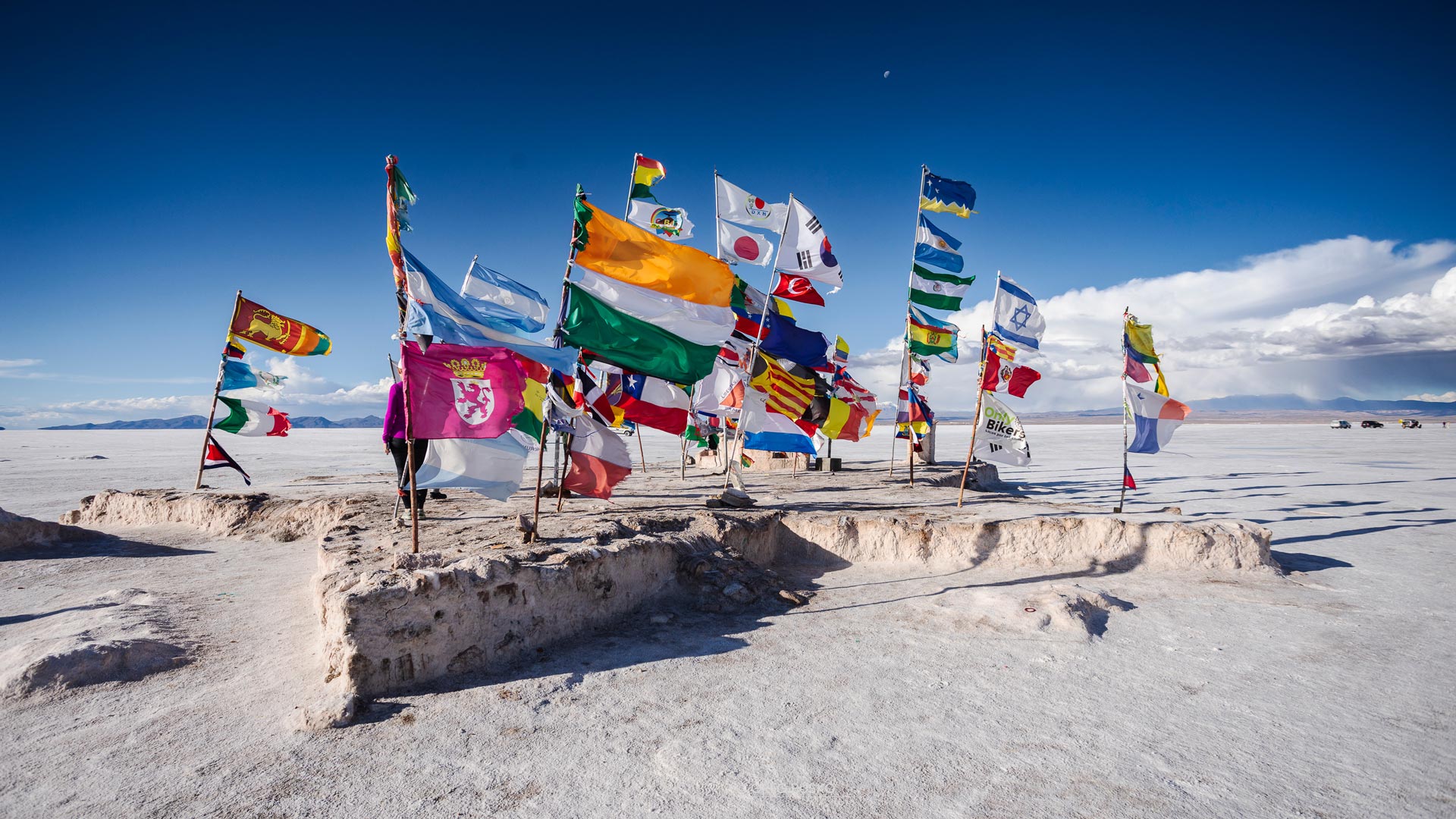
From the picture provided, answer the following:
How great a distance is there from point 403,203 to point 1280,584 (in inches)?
492

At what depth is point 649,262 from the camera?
8.27 metres

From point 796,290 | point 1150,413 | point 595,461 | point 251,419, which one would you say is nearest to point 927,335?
point 796,290

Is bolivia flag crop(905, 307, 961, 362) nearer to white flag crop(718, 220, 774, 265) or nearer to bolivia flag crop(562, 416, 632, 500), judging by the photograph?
white flag crop(718, 220, 774, 265)

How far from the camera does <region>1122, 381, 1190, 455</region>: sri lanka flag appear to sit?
11.5 metres

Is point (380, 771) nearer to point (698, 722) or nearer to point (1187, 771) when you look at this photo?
point (698, 722)

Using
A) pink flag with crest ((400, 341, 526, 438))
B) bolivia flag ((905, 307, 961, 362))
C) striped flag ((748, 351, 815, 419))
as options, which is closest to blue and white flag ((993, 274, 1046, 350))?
bolivia flag ((905, 307, 961, 362))

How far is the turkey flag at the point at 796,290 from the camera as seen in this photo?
11875mm

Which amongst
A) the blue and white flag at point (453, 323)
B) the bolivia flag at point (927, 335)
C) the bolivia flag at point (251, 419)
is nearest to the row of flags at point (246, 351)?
the bolivia flag at point (251, 419)

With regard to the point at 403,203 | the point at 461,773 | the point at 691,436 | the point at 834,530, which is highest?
the point at 403,203

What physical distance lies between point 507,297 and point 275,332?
7044mm

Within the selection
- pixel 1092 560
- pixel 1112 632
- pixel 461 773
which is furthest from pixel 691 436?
pixel 461 773

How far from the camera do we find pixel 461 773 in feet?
13.5

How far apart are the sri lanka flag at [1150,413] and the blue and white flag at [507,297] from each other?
10.2 meters

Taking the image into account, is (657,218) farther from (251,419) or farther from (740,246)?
(251,419)
